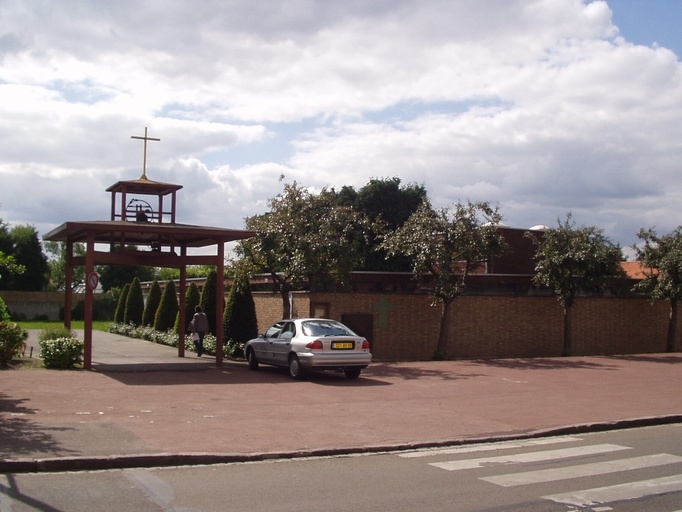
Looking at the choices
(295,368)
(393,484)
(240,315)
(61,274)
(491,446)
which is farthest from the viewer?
(61,274)

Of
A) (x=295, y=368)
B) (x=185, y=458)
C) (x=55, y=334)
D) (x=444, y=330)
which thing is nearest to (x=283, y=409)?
(x=185, y=458)

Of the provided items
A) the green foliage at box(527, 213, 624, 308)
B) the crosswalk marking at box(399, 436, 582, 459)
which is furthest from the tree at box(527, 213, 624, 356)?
the crosswalk marking at box(399, 436, 582, 459)

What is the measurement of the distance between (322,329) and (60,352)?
21.5 feet

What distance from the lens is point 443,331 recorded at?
26266mm

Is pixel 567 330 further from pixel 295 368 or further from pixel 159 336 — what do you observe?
pixel 159 336

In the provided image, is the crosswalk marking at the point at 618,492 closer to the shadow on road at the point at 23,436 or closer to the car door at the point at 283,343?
the shadow on road at the point at 23,436

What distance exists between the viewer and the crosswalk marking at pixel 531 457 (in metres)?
9.48

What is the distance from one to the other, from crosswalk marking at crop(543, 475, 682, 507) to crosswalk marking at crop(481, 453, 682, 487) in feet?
2.00

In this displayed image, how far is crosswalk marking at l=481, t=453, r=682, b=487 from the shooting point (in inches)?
338

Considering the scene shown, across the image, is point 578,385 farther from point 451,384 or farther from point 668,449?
point 668,449

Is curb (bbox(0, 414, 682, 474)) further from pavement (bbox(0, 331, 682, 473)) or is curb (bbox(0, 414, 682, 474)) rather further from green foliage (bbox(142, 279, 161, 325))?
green foliage (bbox(142, 279, 161, 325))

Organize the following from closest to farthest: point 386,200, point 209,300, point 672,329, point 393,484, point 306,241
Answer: point 393,484 < point 306,241 < point 209,300 < point 672,329 < point 386,200

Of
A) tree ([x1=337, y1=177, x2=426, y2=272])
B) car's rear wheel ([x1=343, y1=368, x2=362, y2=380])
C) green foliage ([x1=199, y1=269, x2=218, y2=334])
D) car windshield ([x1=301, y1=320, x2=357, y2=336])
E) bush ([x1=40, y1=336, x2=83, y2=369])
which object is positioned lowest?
car's rear wheel ([x1=343, y1=368, x2=362, y2=380])

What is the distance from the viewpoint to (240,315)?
25.3 meters
